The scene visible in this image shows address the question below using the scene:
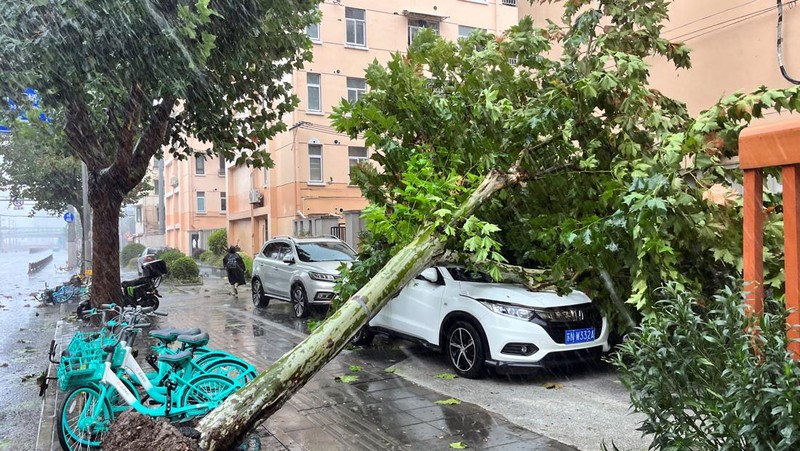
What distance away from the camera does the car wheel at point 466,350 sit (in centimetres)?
672

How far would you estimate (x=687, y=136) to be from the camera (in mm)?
4840

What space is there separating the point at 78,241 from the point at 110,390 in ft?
135

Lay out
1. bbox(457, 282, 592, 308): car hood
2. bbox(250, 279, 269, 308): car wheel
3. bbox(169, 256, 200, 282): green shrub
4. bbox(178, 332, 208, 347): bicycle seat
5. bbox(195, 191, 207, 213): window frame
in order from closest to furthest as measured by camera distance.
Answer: bbox(178, 332, 208, 347): bicycle seat, bbox(457, 282, 592, 308): car hood, bbox(250, 279, 269, 308): car wheel, bbox(169, 256, 200, 282): green shrub, bbox(195, 191, 207, 213): window frame

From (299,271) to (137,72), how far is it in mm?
5652

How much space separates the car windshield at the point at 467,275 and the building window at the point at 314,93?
59.0 feet

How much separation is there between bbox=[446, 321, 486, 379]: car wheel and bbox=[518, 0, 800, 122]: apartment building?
4.48 metres

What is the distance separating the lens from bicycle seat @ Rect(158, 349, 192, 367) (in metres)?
5.04

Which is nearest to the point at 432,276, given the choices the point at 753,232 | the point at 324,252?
the point at 753,232

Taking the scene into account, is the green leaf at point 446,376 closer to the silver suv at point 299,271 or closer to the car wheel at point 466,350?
the car wheel at point 466,350

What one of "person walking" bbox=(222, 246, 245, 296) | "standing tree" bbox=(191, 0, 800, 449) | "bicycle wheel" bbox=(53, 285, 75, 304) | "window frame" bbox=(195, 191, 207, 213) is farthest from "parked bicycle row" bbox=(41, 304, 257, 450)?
"window frame" bbox=(195, 191, 207, 213)

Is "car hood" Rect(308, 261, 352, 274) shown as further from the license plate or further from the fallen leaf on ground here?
the license plate

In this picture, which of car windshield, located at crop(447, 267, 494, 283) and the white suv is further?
car windshield, located at crop(447, 267, 494, 283)

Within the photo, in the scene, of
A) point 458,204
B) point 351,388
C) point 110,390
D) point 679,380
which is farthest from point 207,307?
point 679,380

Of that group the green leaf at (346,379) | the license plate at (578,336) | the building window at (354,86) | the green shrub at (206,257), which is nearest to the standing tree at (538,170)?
the license plate at (578,336)
